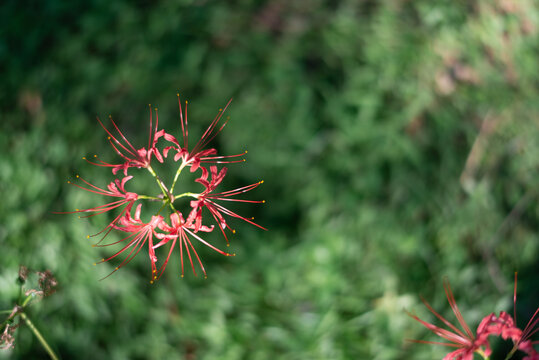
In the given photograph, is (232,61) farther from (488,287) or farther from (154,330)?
(488,287)

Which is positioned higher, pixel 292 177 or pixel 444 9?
pixel 444 9

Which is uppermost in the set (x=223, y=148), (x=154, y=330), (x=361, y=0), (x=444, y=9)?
(x=361, y=0)

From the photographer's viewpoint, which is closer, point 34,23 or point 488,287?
point 488,287

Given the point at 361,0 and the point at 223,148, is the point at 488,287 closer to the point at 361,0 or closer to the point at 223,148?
the point at 223,148

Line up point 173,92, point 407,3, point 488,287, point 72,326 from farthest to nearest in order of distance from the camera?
point 407,3
point 173,92
point 488,287
point 72,326

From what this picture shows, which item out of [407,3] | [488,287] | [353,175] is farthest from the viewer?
[407,3]

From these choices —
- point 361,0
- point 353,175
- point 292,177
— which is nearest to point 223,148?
point 292,177
